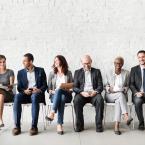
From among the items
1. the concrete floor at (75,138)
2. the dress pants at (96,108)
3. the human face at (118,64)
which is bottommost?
the concrete floor at (75,138)

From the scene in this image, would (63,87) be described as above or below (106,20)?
below

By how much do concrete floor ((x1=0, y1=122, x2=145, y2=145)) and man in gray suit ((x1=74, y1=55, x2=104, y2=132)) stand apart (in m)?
0.19

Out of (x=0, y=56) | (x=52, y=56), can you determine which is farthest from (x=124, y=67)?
(x=0, y=56)

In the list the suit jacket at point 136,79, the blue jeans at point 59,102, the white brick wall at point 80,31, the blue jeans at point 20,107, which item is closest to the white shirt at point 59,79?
the blue jeans at point 59,102

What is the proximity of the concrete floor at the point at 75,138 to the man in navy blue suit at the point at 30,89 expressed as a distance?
194 mm

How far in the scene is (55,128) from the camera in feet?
18.3

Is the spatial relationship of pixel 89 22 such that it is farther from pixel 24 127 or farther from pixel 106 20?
pixel 24 127

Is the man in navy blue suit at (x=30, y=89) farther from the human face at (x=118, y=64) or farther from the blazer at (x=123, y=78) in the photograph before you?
the human face at (x=118, y=64)

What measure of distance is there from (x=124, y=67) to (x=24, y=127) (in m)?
1.93

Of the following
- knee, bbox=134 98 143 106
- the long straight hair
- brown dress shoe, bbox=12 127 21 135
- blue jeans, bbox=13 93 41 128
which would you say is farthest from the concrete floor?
the long straight hair

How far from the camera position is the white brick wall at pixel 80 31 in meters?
6.23

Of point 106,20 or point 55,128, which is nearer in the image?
point 55,128

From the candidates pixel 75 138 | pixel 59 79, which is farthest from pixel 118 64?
pixel 75 138

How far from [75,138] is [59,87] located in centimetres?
86
